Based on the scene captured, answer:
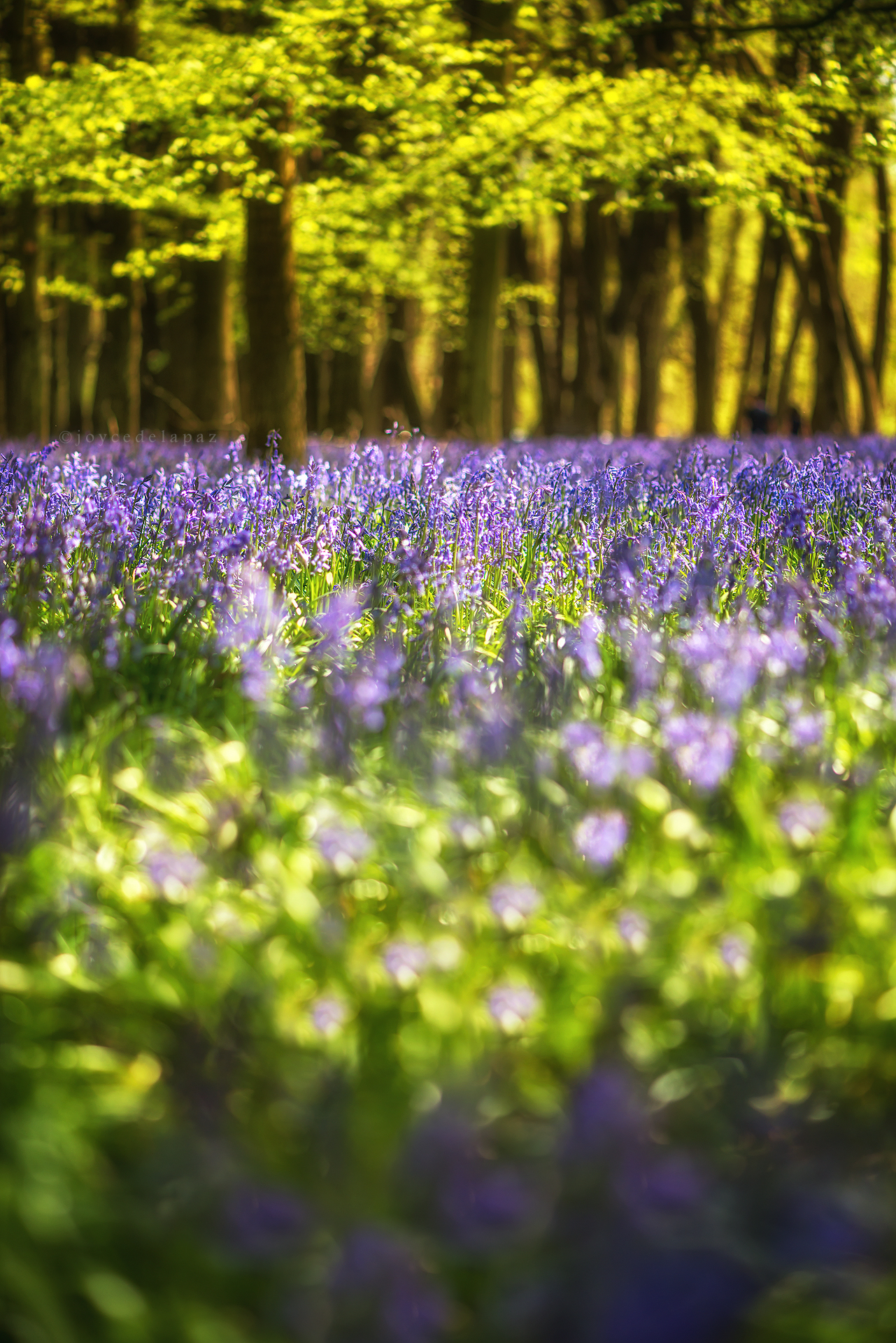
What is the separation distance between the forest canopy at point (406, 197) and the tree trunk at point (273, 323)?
0.09 ft

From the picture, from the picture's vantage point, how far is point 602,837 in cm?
218

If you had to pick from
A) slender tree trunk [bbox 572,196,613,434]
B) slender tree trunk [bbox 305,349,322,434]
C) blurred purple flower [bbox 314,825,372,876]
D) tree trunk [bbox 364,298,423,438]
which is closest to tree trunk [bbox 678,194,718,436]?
slender tree trunk [bbox 572,196,613,434]

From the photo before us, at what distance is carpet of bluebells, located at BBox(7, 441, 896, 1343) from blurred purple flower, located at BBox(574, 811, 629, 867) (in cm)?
1

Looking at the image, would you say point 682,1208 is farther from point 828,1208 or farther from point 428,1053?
point 428,1053

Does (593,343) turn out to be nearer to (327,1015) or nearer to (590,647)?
(590,647)

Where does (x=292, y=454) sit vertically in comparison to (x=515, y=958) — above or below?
above

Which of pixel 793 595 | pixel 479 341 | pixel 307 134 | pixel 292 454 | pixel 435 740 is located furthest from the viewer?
pixel 479 341

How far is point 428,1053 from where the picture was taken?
5.84ft

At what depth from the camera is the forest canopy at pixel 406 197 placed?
1180 centimetres

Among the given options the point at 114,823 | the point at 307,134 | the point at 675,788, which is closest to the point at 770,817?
the point at 675,788

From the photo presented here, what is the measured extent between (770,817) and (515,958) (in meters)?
0.63

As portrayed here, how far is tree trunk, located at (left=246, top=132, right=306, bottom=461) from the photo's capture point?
396 inches

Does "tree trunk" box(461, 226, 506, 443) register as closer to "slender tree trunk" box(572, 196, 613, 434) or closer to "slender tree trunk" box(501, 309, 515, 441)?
"slender tree trunk" box(572, 196, 613, 434)

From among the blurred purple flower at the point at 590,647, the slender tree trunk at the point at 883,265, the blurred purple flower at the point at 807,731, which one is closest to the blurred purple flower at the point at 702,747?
the blurred purple flower at the point at 807,731
